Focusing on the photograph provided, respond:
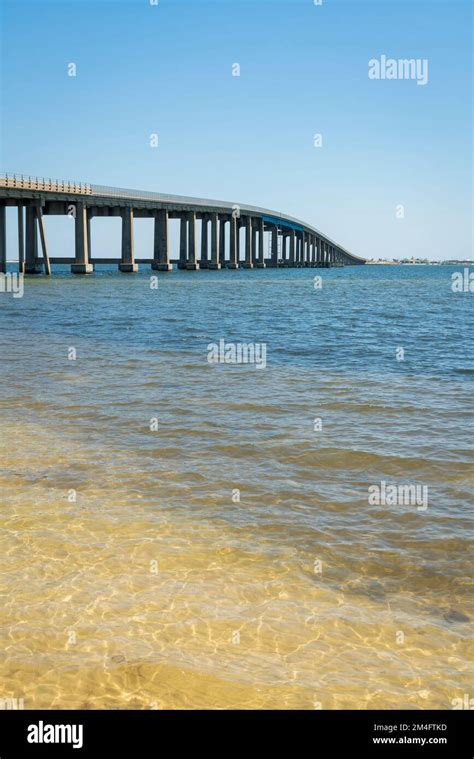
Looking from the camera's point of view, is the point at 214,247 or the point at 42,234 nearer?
the point at 42,234

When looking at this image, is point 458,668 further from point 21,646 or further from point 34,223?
point 34,223

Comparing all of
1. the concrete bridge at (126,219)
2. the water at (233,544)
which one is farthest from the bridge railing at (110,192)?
the water at (233,544)

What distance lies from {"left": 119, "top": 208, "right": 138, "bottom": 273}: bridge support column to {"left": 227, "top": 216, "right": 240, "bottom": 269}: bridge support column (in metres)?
45.6

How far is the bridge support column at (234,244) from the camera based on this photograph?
464 ft

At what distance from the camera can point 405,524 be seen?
8.29m

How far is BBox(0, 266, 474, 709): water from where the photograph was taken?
5281 mm

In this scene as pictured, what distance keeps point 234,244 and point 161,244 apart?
128 feet

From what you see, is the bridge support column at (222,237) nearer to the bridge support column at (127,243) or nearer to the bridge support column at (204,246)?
the bridge support column at (204,246)

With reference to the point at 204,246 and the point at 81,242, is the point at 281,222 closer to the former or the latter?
the point at 204,246

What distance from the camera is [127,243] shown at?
9525 centimetres

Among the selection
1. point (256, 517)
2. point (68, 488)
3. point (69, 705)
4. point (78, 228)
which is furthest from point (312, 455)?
point (78, 228)

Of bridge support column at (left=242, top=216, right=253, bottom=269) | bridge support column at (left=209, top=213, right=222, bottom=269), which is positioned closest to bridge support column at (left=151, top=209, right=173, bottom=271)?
bridge support column at (left=209, top=213, right=222, bottom=269)
